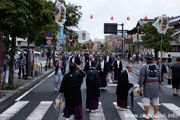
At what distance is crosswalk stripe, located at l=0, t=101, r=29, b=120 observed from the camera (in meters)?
6.38

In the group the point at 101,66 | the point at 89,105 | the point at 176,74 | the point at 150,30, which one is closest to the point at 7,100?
the point at 89,105

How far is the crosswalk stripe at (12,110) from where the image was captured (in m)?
6.38

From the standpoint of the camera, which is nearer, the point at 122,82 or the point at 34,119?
the point at 34,119

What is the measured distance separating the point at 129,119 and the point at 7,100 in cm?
483

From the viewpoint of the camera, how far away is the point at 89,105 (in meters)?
6.88

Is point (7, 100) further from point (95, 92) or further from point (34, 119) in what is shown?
point (95, 92)

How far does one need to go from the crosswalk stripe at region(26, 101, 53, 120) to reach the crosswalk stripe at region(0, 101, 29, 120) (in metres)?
0.58

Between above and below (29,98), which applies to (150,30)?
above

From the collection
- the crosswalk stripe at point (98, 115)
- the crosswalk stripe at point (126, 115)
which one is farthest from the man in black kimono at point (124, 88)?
the crosswalk stripe at point (98, 115)

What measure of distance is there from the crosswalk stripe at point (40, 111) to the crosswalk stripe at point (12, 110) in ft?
1.91

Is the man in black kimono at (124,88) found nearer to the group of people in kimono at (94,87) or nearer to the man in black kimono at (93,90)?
the group of people in kimono at (94,87)

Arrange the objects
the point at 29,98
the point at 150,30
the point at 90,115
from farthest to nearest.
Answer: the point at 150,30 → the point at 29,98 → the point at 90,115

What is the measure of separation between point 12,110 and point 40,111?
0.96 meters

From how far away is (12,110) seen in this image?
7.09 metres
